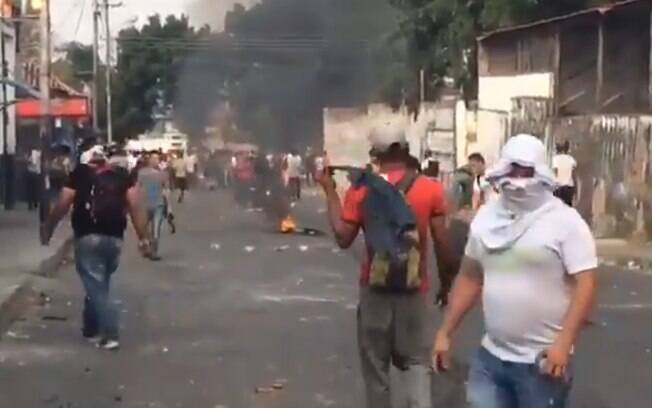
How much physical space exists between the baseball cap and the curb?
671 centimetres

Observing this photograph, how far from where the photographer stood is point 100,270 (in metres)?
12.8

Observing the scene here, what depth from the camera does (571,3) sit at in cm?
4356

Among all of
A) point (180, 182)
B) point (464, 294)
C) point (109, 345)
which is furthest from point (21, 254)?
point (180, 182)

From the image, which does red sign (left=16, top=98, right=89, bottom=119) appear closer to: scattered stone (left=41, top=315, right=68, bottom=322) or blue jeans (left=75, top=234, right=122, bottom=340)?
scattered stone (left=41, top=315, right=68, bottom=322)

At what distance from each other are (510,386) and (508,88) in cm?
3354

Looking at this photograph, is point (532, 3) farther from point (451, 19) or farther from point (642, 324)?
point (642, 324)

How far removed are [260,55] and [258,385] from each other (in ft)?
110

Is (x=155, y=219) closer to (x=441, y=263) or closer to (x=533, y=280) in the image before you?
(x=441, y=263)

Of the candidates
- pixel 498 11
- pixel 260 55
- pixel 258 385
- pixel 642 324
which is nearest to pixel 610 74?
pixel 498 11

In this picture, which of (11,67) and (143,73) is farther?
(143,73)

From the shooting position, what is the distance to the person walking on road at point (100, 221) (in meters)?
12.6

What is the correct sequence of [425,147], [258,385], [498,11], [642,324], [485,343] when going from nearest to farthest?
1. [485,343]
2. [258,385]
3. [642,324]
4. [498,11]
5. [425,147]

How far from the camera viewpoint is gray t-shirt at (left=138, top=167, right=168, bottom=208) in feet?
77.5

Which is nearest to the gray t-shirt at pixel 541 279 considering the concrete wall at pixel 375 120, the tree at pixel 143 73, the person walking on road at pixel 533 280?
the person walking on road at pixel 533 280
